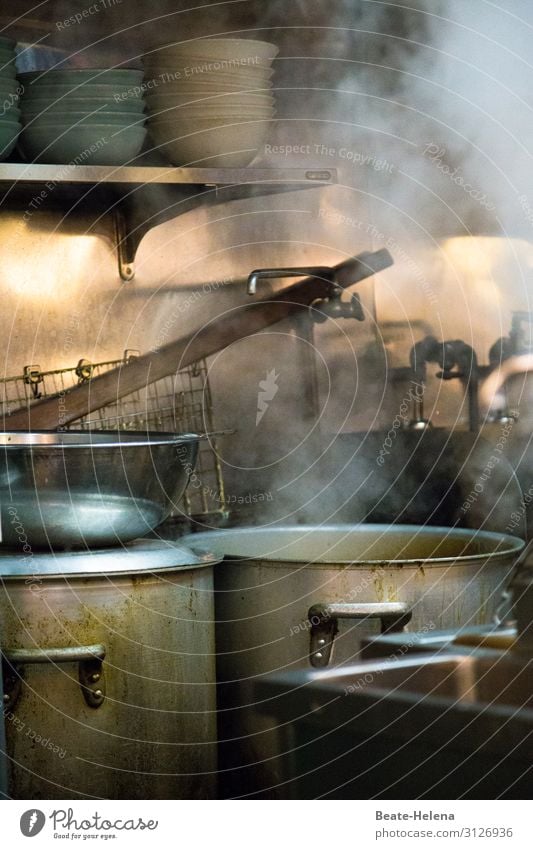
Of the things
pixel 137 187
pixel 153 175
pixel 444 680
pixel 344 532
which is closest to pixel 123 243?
pixel 137 187

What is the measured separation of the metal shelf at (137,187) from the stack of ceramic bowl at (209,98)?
0.03 metres

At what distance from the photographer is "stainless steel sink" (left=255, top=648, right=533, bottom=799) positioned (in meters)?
1.01

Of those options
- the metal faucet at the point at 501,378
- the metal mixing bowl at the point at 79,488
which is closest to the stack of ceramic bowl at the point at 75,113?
the metal mixing bowl at the point at 79,488

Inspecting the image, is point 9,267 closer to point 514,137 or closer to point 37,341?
point 37,341

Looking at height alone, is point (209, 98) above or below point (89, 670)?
above

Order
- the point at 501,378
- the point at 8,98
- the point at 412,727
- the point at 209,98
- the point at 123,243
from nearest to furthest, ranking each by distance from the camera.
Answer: the point at 412,727 < the point at 8,98 < the point at 209,98 < the point at 123,243 < the point at 501,378

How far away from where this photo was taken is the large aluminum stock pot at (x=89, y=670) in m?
1.06

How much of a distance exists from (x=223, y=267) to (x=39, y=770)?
0.74 meters

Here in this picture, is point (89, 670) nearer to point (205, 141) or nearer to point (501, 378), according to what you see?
point (205, 141)

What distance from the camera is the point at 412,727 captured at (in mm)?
1028

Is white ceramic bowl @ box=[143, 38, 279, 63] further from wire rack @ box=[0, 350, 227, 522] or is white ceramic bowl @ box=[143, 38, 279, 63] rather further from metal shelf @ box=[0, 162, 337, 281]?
wire rack @ box=[0, 350, 227, 522]

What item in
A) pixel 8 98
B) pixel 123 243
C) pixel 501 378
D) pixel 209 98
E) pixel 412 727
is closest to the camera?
pixel 412 727

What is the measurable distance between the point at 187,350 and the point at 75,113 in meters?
0.36

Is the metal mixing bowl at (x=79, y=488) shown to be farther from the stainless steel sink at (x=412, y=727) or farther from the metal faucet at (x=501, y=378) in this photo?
the metal faucet at (x=501, y=378)
